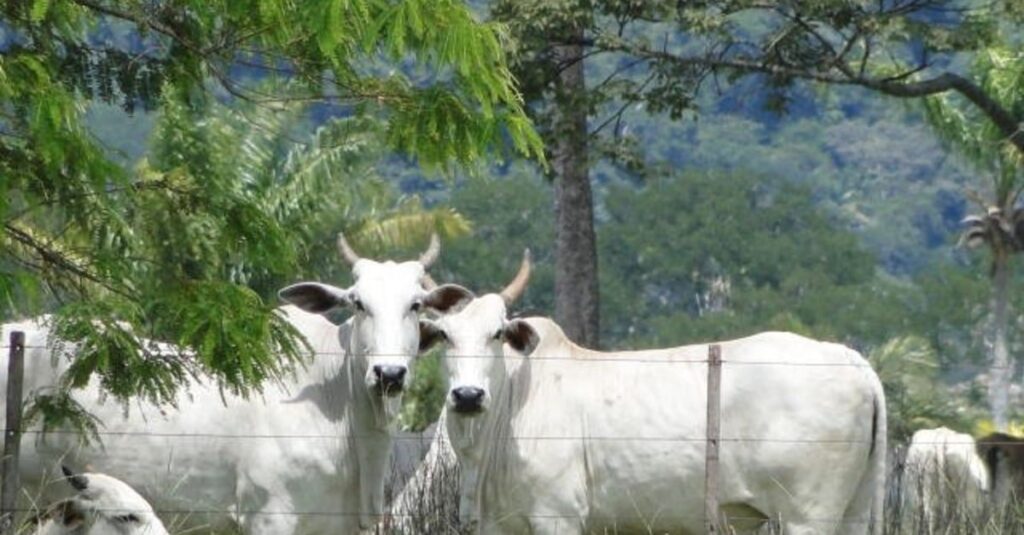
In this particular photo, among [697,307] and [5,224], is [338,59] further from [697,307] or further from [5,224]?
[697,307]

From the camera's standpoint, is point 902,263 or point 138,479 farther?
point 902,263

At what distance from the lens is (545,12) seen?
841 inches

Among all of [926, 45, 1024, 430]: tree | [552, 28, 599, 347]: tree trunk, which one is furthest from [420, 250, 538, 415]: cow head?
[926, 45, 1024, 430]: tree

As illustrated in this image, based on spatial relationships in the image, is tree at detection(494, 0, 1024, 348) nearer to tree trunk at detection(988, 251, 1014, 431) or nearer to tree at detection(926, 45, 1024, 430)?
tree at detection(926, 45, 1024, 430)

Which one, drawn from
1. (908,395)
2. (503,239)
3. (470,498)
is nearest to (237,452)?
(470,498)

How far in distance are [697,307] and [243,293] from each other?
281ft

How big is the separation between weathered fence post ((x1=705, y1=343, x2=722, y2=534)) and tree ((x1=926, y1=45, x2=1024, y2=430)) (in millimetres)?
12438

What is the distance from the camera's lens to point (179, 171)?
10.6m

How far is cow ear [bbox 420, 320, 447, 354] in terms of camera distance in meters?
12.8

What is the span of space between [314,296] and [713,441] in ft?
6.71

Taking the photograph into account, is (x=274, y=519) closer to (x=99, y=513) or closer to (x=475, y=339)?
(x=475, y=339)

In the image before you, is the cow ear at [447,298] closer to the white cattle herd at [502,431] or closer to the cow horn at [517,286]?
the white cattle herd at [502,431]

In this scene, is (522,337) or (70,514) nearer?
(70,514)

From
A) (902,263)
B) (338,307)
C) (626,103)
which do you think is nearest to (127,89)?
(338,307)
